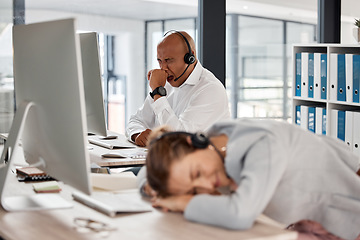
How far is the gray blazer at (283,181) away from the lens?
4.60 feet

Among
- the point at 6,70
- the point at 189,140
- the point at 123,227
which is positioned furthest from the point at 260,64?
the point at 123,227

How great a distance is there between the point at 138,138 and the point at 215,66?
4.37 ft

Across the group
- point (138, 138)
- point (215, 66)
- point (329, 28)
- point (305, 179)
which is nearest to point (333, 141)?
point (305, 179)

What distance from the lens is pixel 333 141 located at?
174 centimetres

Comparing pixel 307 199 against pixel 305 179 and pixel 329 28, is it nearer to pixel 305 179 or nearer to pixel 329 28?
pixel 305 179

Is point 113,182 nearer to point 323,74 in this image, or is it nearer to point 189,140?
point 189,140

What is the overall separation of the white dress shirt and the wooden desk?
1.29 m

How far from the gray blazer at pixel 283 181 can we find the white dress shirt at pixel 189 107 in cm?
132

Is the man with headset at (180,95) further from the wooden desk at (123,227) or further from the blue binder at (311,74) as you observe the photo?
the blue binder at (311,74)

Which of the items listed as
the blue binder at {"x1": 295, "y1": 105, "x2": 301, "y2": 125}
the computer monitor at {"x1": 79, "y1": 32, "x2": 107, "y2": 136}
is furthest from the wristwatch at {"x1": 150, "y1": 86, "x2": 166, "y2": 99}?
the blue binder at {"x1": 295, "y1": 105, "x2": 301, "y2": 125}

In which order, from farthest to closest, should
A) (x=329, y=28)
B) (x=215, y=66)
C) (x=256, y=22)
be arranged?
→ (x=329, y=28)
(x=256, y=22)
(x=215, y=66)

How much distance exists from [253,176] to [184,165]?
18 centimetres

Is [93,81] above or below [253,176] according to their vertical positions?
above

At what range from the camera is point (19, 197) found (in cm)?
183
